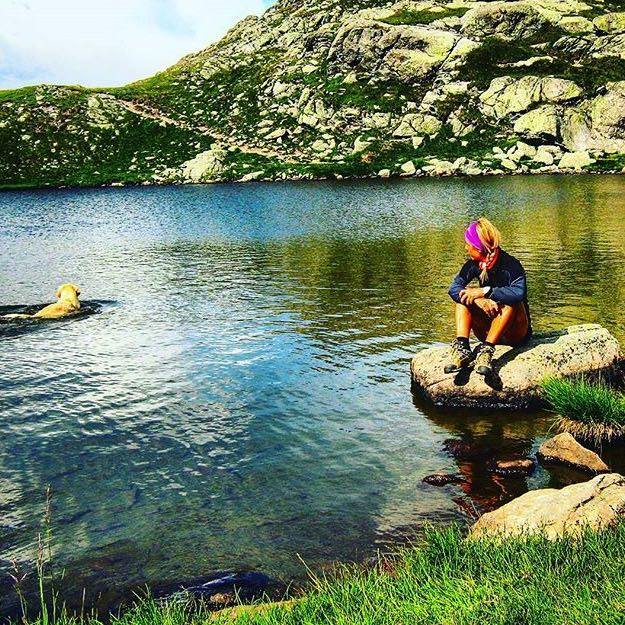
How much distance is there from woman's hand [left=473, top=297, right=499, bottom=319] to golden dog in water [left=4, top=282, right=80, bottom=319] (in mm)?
14722

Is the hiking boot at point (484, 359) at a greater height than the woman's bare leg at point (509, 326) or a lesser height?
lesser

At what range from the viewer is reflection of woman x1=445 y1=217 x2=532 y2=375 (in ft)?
39.1

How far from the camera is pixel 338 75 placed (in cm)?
13562

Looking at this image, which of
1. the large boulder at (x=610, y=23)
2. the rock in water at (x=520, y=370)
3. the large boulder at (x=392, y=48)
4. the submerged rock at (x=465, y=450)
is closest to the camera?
the submerged rock at (x=465, y=450)

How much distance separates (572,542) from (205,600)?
12.7ft

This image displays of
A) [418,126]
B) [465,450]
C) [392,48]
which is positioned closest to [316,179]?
[418,126]

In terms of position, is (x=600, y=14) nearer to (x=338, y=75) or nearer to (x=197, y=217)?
(x=338, y=75)

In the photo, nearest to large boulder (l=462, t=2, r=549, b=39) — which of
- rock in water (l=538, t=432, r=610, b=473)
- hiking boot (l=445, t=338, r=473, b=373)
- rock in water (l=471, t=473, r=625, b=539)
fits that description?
hiking boot (l=445, t=338, r=473, b=373)

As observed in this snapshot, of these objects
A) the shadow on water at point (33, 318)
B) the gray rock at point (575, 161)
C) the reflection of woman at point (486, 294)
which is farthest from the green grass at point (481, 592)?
the gray rock at point (575, 161)

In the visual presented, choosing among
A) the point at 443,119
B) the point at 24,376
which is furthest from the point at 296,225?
the point at 443,119

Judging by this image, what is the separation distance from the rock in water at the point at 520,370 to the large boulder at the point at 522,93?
10772 centimetres

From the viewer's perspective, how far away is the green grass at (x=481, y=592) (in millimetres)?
4527

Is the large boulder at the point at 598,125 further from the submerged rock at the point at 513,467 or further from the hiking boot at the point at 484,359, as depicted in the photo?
the submerged rock at the point at 513,467

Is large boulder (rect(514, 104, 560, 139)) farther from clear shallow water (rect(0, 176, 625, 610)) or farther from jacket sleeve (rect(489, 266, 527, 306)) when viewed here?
jacket sleeve (rect(489, 266, 527, 306))
